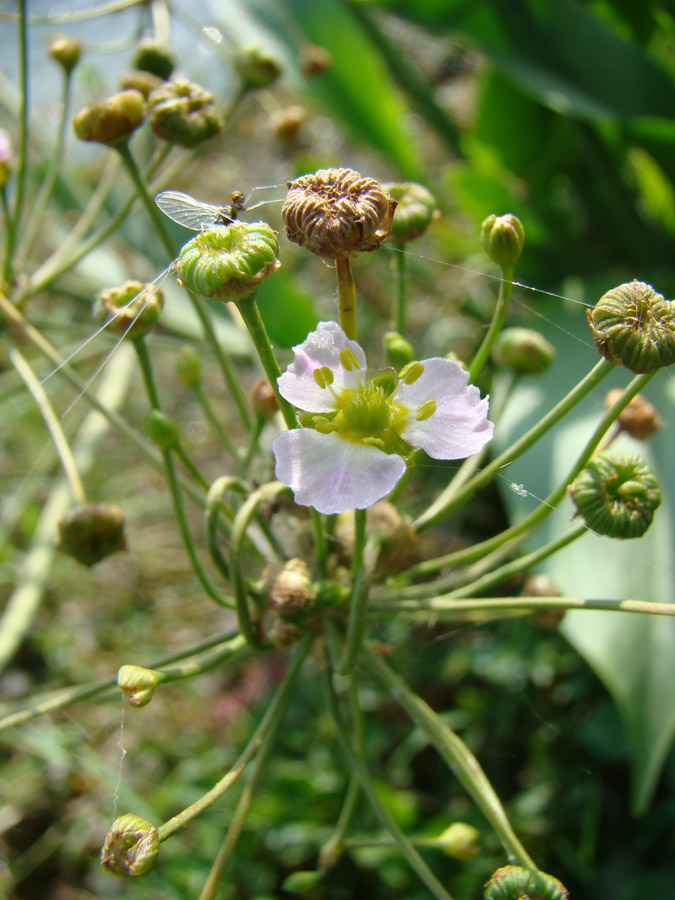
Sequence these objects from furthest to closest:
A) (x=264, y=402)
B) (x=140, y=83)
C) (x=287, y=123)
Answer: (x=287, y=123) < (x=140, y=83) < (x=264, y=402)

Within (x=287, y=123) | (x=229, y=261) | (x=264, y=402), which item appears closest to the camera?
(x=229, y=261)

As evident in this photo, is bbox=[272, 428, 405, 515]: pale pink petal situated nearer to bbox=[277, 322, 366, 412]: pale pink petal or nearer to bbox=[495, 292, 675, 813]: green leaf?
bbox=[277, 322, 366, 412]: pale pink petal

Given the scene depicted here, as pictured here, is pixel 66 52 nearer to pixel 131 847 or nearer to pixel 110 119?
pixel 110 119

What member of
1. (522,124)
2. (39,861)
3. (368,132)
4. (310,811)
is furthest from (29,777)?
(522,124)

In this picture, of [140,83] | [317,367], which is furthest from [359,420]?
[140,83]

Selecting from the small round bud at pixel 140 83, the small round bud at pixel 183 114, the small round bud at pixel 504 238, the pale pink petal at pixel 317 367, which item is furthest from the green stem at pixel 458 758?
the small round bud at pixel 140 83

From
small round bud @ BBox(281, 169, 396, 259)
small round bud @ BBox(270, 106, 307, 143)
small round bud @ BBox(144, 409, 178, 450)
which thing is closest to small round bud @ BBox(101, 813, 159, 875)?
small round bud @ BBox(144, 409, 178, 450)
